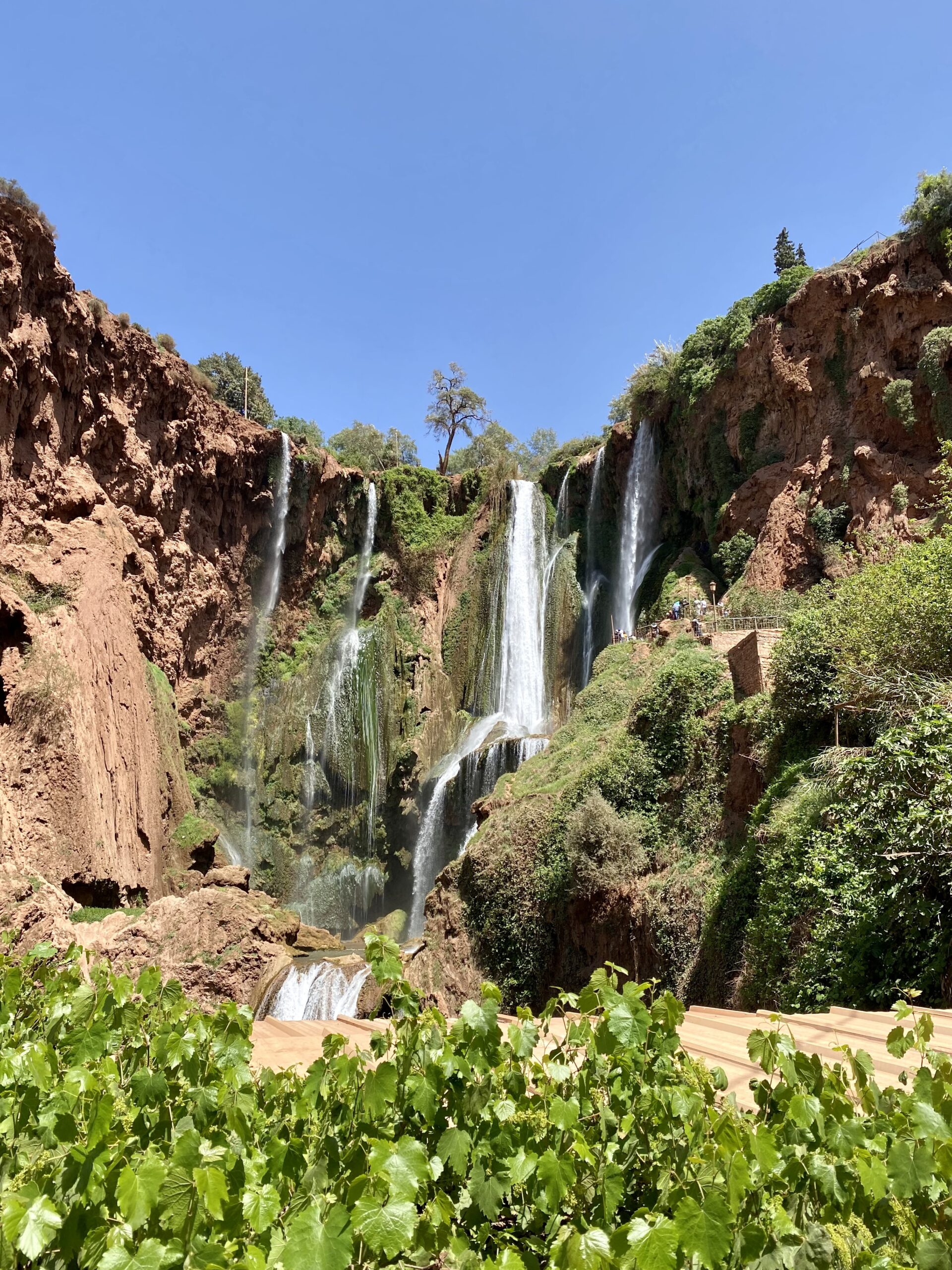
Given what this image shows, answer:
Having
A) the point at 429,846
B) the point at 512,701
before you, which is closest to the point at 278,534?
the point at 512,701

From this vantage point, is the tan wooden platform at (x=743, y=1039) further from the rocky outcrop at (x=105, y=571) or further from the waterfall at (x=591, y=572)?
the waterfall at (x=591, y=572)

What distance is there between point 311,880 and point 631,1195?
2930cm

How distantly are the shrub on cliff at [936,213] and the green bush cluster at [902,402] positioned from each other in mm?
3352

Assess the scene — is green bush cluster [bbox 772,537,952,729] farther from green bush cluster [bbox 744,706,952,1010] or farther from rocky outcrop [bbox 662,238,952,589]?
rocky outcrop [bbox 662,238,952,589]

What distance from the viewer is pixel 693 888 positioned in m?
12.3

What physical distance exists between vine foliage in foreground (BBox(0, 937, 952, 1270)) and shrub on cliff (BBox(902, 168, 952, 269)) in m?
24.6

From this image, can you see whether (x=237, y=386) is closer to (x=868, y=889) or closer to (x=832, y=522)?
(x=832, y=522)

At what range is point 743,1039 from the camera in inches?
169

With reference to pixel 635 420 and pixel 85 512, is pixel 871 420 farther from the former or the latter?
pixel 85 512

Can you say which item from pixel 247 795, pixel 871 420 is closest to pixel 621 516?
pixel 871 420

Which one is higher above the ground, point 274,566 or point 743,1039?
point 274,566

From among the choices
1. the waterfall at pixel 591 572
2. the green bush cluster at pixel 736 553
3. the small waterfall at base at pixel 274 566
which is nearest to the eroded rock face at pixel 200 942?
the waterfall at pixel 591 572

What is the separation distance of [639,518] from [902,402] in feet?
37.2

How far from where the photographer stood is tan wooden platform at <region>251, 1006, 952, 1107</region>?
3.51 m
